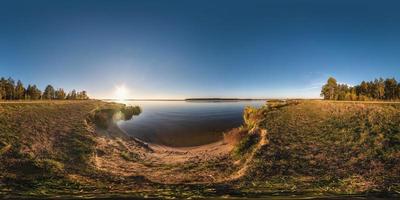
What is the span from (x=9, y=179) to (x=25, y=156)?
5.07m

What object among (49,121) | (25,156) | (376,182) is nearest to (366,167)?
(376,182)

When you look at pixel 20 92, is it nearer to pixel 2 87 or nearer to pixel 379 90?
pixel 2 87

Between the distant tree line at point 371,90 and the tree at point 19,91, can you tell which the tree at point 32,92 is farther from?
the distant tree line at point 371,90

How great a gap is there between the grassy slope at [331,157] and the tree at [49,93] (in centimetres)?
16224

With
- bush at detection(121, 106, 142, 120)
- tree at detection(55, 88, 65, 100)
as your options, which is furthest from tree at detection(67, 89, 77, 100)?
bush at detection(121, 106, 142, 120)

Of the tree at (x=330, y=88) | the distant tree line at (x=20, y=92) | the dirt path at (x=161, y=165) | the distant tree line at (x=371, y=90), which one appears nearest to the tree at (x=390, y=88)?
the distant tree line at (x=371, y=90)

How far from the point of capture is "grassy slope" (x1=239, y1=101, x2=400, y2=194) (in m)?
16.4

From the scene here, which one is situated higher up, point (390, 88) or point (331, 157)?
point (390, 88)

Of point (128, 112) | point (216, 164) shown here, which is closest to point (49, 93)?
point (128, 112)

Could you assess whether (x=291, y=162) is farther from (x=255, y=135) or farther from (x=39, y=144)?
(x=39, y=144)

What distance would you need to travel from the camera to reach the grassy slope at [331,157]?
645 inches

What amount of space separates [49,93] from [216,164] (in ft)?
555

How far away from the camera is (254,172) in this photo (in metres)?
19.8

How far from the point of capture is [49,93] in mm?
164500
